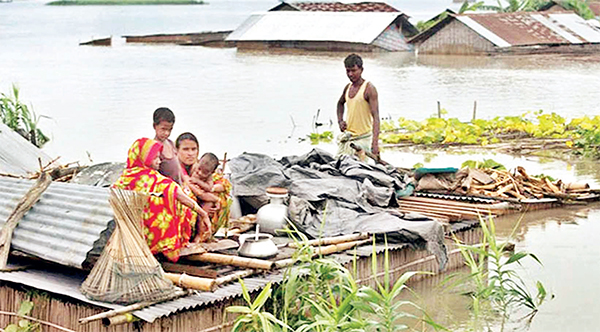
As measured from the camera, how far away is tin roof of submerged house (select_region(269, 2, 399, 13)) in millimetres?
39594

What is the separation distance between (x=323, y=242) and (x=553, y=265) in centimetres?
206

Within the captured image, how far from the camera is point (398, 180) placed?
773 cm

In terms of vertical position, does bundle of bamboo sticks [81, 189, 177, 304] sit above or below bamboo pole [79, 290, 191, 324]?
above

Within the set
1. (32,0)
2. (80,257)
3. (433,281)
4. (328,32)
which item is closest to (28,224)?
(80,257)

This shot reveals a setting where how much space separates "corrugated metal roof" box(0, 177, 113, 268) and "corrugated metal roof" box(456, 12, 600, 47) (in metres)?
28.3

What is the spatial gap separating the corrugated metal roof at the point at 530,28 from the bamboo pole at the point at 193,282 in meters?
28.8

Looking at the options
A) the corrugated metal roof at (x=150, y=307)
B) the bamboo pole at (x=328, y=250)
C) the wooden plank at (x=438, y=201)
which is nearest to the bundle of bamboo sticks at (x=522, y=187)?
the wooden plank at (x=438, y=201)

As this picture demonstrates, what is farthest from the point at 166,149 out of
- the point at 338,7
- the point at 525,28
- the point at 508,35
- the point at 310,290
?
the point at 338,7

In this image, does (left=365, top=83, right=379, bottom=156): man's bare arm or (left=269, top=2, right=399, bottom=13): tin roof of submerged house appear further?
(left=269, top=2, right=399, bottom=13): tin roof of submerged house

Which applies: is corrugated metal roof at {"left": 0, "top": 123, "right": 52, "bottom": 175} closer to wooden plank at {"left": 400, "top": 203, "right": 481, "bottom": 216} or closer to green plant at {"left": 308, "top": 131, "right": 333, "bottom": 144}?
wooden plank at {"left": 400, "top": 203, "right": 481, "bottom": 216}

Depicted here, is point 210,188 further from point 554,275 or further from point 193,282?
point 554,275

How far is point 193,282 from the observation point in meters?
5.17

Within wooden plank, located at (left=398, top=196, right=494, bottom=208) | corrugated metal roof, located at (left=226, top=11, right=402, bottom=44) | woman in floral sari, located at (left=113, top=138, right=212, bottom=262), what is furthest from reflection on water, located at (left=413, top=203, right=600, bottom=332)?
corrugated metal roof, located at (left=226, top=11, right=402, bottom=44)

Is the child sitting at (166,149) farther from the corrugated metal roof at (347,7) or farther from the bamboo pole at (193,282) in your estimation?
the corrugated metal roof at (347,7)
